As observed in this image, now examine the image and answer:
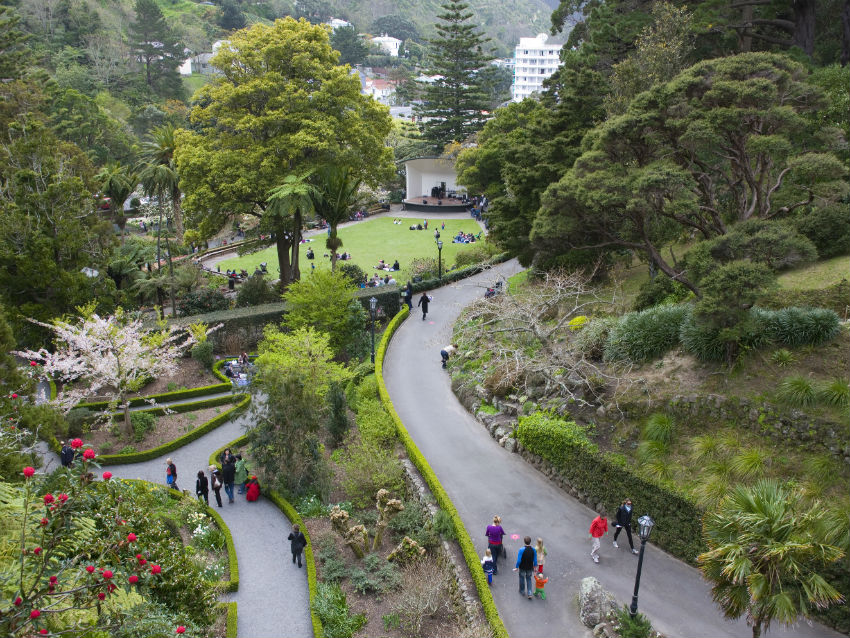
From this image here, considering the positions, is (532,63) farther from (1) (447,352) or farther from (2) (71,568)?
(2) (71,568)

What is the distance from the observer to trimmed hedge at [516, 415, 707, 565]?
11734mm

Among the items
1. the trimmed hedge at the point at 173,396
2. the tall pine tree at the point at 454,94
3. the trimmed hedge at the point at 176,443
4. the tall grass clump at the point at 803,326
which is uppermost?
the tall pine tree at the point at 454,94

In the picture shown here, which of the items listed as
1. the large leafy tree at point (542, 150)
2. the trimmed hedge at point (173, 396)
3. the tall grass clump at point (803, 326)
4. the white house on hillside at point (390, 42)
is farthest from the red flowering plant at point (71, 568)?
the white house on hillside at point (390, 42)

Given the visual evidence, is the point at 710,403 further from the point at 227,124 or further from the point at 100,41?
the point at 100,41

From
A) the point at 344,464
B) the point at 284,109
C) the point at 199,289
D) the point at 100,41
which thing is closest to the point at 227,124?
the point at 284,109

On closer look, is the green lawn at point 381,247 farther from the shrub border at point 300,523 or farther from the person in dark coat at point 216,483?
the person in dark coat at point 216,483

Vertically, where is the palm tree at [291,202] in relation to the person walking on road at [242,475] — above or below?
above

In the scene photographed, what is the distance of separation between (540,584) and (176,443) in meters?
11.3

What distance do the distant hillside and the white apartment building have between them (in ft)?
41.7

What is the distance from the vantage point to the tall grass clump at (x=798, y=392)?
12.3m

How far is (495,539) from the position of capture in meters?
11.7

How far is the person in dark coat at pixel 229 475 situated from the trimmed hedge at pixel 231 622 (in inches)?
152

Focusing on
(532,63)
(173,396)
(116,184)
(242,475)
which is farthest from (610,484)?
(532,63)

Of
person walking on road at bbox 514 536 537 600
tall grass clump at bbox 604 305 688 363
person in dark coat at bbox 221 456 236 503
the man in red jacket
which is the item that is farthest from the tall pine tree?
person walking on road at bbox 514 536 537 600
